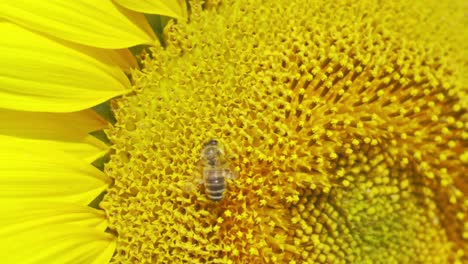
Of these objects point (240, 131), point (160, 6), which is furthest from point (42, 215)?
point (160, 6)

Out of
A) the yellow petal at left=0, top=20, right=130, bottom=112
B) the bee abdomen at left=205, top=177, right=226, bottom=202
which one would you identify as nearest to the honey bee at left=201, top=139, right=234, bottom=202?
the bee abdomen at left=205, top=177, right=226, bottom=202

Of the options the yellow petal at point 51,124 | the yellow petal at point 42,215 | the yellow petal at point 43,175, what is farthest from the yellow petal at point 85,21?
the yellow petal at point 42,215

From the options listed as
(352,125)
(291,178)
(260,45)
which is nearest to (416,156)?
(352,125)

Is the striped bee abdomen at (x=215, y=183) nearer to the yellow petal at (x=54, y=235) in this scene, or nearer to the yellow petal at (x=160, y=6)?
the yellow petal at (x=54, y=235)

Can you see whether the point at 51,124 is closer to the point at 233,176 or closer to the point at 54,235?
the point at 54,235

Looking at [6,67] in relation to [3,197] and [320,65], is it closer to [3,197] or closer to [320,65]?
[3,197]

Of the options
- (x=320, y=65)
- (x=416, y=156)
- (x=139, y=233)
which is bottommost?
(x=139, y=233)

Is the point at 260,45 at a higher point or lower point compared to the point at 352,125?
higher
